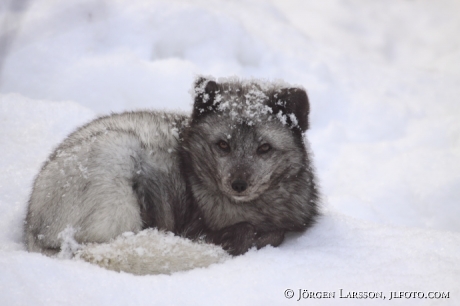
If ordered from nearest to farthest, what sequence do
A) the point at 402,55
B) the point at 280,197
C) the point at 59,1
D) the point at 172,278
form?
→ the point at 172,278 → the point at 280,197 → the point at 59,1 → the point at 402,55

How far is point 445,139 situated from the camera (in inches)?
236

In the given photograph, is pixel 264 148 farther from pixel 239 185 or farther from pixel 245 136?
pixel 239 185

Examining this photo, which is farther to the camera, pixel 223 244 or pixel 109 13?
pixel 109 13

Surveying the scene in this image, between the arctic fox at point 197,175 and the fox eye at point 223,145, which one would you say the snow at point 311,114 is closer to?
the arctic fox at point 197,175

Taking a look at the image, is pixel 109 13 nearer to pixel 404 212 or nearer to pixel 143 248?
pixel 404 212

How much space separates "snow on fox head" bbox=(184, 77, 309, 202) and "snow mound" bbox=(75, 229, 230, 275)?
442mm

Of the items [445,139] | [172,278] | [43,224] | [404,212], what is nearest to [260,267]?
[172,278]

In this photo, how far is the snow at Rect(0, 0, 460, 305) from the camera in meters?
2.28

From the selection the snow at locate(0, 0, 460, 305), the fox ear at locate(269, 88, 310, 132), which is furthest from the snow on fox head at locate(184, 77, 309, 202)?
the snow at locate(0, 0, 460, 305)

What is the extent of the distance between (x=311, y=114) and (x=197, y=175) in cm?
340

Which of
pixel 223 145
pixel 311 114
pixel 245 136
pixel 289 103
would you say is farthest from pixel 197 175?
pixel 311 114

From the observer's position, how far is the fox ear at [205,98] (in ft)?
10.5

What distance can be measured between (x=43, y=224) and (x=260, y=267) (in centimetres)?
118

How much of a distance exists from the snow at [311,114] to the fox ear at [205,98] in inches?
36.9
